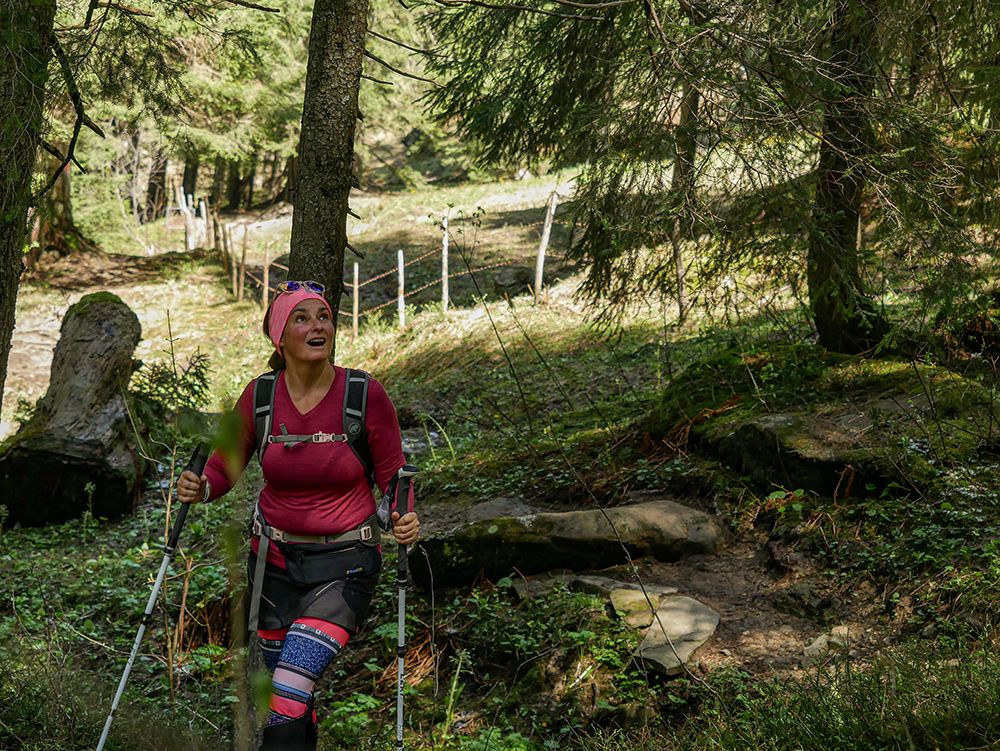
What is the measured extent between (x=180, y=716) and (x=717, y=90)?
4777mm

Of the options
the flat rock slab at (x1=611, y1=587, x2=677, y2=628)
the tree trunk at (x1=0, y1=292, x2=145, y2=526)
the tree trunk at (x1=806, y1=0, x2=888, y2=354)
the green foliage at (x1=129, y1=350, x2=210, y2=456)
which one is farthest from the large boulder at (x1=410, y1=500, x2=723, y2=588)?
the green foliage at (x1=129, y1=350, x2=210, y2=456)

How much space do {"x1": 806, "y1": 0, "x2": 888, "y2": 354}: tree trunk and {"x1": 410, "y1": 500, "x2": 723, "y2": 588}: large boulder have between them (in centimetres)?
195

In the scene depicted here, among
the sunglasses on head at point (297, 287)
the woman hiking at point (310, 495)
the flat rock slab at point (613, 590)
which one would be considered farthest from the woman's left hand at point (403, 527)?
the flat rock slab at point (613, 590)

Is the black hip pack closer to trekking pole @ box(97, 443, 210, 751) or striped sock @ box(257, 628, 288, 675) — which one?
striped sock @ box(257, 628, 288, 675)

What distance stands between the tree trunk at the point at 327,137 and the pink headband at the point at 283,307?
2.00 feet

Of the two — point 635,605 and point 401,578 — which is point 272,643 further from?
point 635,605

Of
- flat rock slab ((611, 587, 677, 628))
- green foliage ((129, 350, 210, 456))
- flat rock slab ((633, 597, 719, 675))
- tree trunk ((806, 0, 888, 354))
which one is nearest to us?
flat rock slab ((633, 597, 719, 675))

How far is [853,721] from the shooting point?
9.07 ft

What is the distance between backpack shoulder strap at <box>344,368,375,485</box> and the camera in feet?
10.5

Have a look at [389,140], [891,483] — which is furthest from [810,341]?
[389,140]

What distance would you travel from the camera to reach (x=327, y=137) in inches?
157

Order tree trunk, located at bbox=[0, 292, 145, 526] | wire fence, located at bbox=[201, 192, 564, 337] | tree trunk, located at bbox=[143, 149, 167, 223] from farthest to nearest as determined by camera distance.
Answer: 1. tree trunk, located at bbox=[143, 149, 167, 223]
2. wire fence, located at bbox=[201, 192, 564, 337]
3. tree trunk, located at bbox=[0, 292, 145, 526]

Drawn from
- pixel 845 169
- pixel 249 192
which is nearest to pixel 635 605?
pixel 845 169

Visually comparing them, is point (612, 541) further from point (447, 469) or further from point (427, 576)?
point (447, 469)
